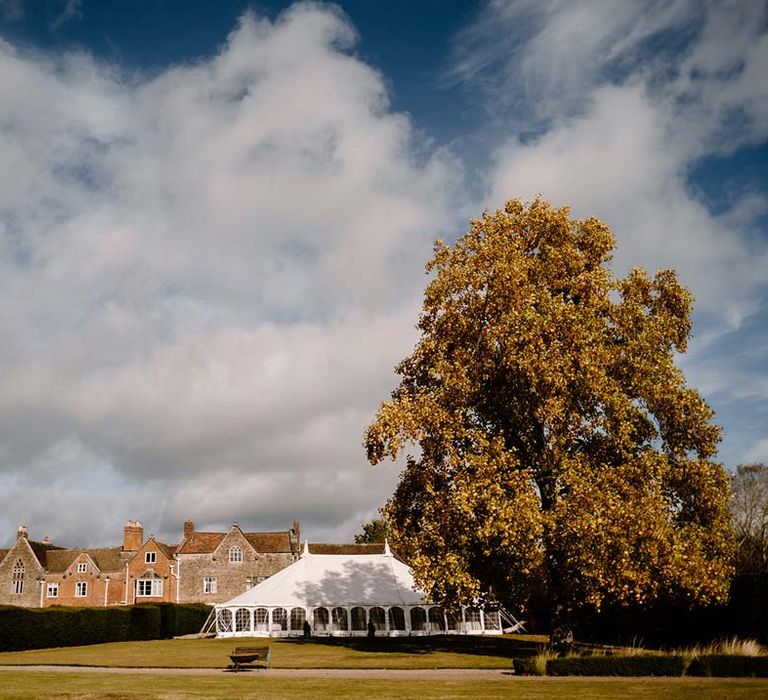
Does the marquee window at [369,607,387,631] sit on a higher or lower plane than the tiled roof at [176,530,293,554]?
lower

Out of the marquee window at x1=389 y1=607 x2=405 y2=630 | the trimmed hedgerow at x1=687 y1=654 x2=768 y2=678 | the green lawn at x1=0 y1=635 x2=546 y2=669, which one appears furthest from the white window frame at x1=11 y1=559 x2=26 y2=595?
the trimmed hedgerow at x1=687 y1=654 x2=768 y2=678

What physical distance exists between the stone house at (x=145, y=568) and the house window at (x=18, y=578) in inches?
3.2

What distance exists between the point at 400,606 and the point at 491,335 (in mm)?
22747

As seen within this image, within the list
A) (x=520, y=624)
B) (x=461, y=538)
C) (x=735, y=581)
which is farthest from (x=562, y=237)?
(x=520, y=624)

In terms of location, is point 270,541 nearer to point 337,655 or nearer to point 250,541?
point 250,541

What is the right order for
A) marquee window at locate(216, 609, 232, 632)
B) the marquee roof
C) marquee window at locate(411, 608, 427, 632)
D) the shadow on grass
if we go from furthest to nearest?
marquee window at locate(216, 609, 232, 632), the marquee roof, marquee window at locate(411, 608, 427, 632), the shadow on grass

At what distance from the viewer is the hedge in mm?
37812

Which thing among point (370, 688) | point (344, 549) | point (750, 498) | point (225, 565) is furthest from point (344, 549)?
point (370, 688)

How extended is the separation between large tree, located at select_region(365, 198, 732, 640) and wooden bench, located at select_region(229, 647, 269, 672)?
5678 mm

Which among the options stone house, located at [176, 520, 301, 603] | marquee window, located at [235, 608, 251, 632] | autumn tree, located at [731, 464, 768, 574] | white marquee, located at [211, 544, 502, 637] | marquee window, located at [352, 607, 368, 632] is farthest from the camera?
stone house, located at [176, 520, 301, 603]

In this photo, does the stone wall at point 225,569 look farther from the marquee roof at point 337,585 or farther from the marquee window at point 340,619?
the marquee window at point 340,619

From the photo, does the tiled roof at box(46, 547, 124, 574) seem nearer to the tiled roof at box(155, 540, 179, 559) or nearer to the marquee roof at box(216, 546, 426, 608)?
the tiled roof at box(155, 540, 179, 559)

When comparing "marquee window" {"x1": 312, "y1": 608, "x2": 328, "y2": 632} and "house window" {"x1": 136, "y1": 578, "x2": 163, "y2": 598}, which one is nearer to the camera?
"marquee window" {"x1": 312, "y1": 608, "x2": 328, "y2": 632}

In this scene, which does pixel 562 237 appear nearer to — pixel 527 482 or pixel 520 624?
pixel 527 482
